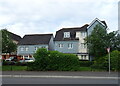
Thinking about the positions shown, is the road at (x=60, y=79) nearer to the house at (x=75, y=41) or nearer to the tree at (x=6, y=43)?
the tree at (x=6, y=43)

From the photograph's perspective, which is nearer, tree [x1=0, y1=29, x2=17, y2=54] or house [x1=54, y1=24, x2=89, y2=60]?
tree [x1=0, y1=29, x2=17, y2=54]

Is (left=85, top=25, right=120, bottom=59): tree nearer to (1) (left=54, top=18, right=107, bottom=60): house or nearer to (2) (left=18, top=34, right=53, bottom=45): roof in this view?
(1) (left=54, top=18, right=107, bottom=60): house

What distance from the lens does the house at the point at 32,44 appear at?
50438 millimetres

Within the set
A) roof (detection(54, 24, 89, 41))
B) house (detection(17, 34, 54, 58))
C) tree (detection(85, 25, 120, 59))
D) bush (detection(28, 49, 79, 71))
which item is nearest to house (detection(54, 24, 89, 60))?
roof (detection(54, 24, 89, 41))

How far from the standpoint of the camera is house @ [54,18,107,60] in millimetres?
45741

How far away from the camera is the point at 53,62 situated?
21.6m

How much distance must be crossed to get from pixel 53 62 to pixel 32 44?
30.2m

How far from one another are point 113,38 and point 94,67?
1352 centimetres

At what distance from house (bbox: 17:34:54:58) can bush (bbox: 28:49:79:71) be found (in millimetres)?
27867

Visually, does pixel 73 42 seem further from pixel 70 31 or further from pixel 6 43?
pixel 6 43

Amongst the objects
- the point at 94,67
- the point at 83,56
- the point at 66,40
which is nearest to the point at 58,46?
the point at 66,40

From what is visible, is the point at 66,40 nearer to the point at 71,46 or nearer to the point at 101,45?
the point at 71,46

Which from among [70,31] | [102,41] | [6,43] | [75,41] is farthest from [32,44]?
[102,41]

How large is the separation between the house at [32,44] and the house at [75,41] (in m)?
4.07
